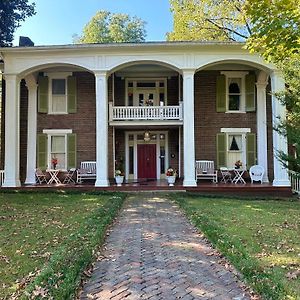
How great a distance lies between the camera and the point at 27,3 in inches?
811

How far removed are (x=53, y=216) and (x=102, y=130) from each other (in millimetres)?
6453

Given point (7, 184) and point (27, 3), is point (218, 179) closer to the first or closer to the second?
point (7, 184)

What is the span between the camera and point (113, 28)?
1501 inches

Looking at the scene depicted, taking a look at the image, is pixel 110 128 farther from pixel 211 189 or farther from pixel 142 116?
pixel 211 189

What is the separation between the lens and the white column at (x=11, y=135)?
15.2 metres

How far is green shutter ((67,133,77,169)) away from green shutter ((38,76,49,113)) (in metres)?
1.86

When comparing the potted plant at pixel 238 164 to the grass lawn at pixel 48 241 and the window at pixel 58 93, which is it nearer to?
the grass lawn at pixel 48 241

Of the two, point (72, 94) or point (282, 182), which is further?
point (72, 94)

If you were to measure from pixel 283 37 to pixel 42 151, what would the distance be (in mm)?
12809

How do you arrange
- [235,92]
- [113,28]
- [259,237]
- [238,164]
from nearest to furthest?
[259,237], [238,164], [235,92], [113,28]

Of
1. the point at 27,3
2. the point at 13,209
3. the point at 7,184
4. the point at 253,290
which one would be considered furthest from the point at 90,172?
the point at 253,290

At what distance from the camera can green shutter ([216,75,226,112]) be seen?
1781 cm

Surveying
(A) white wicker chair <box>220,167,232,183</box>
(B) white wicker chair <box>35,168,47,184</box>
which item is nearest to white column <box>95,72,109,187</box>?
(B) white wicker chair <box>35,168,47,184</box>

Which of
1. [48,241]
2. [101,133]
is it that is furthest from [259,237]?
[101,133]
